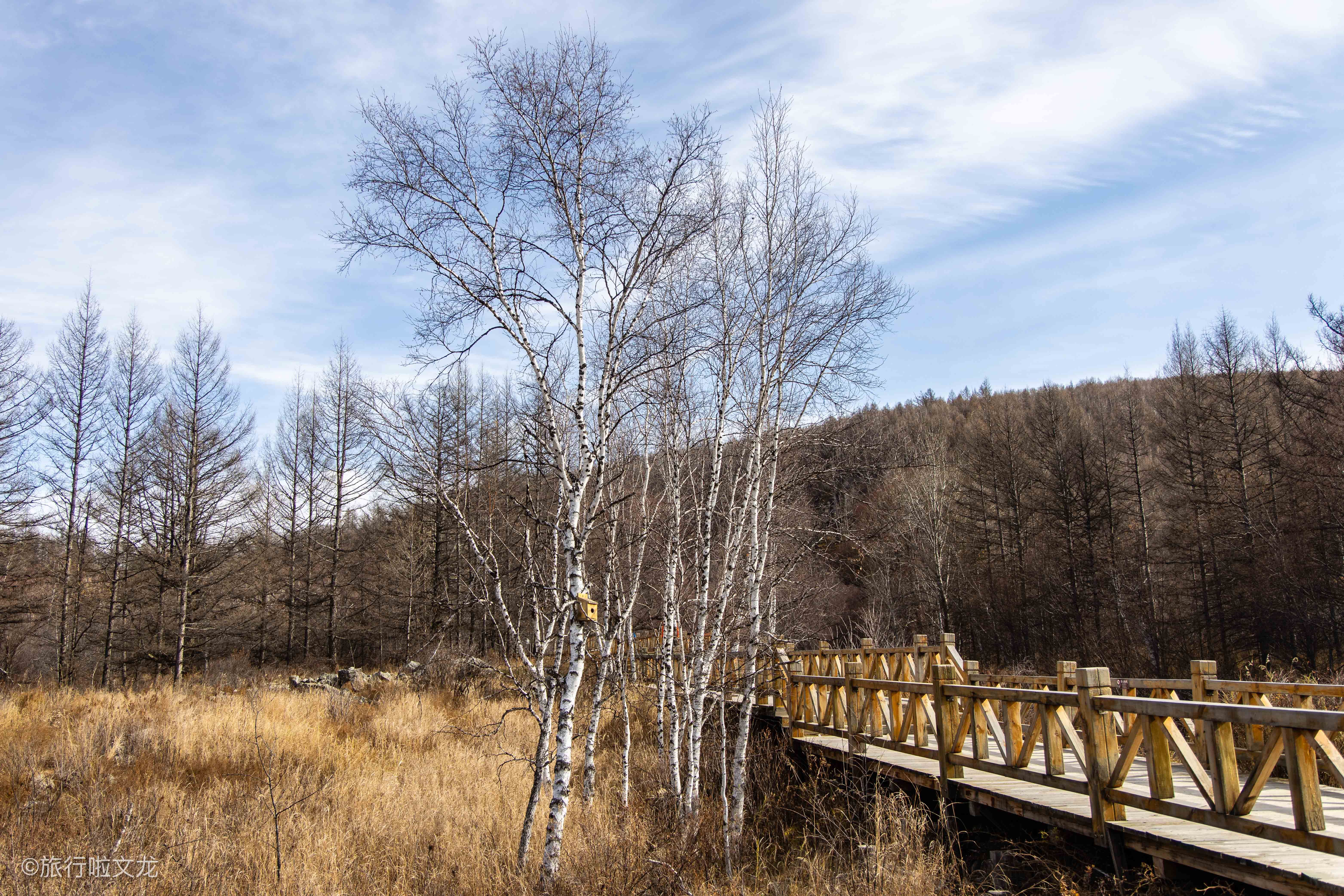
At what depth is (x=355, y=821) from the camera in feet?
23.6

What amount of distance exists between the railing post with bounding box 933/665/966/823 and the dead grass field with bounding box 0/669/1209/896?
0.42 m

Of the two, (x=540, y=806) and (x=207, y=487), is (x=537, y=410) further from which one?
(x=207, y=487)

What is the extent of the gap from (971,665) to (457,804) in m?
8.06

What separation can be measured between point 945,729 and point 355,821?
5887 mm

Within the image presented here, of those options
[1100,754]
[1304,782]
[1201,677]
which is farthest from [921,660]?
[1304,782]

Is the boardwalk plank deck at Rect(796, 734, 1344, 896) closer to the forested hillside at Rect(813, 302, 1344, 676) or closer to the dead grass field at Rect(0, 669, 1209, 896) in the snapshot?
the dead grass field at Rect(0, 669, 1209, 896)

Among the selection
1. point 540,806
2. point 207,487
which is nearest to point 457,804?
point 540,806

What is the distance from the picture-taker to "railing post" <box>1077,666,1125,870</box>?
5.36 metres

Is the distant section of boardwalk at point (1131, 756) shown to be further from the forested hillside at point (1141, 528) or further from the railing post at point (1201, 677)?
the forested hillside at point (1141, 528)

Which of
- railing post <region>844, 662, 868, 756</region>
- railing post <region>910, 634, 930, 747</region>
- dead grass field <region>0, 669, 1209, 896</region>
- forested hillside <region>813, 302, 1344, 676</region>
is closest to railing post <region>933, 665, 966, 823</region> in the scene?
dead grass field <region>0, 669, 1209, 896</region>

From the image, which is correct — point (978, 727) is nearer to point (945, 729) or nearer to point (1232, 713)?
point (945, 729)

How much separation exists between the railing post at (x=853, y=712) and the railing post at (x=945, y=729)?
1.31 meters

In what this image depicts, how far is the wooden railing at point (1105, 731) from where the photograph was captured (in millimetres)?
4527

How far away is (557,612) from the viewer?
561 cm
